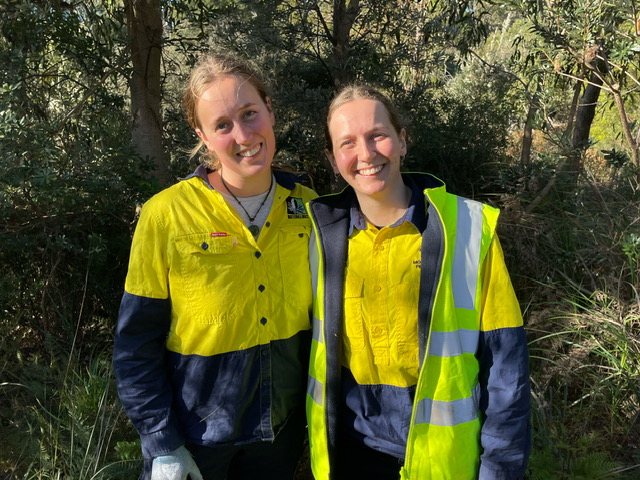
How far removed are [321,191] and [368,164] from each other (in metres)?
3.21

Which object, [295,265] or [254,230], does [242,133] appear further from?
[295,265]

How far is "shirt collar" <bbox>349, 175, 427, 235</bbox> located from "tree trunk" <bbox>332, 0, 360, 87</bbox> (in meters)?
2.57

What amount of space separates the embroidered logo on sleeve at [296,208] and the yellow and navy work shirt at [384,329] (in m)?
0.28

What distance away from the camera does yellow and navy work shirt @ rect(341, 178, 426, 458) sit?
5.82ft

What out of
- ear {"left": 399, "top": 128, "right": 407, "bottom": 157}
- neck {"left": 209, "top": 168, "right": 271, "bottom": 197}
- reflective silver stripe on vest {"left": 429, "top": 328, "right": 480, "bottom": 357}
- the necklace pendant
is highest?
ear {"left": 399, "top": 128, "right": 407, "bottom": 157}

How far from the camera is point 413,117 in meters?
4.97

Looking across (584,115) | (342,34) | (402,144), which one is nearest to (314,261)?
(402,144)

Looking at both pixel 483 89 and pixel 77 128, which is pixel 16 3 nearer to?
pixel 77 128

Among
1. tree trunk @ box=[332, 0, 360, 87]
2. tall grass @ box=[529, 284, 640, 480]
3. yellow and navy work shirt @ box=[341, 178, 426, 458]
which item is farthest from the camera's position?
tree trunk @ box=[332, 0, 360, 87]

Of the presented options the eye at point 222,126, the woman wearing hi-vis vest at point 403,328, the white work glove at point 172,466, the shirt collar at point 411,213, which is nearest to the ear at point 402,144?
the woman wearing hi-vis vest at point 403,328

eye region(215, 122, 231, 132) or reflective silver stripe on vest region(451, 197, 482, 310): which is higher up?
eye region(215, 122, 231, 132)

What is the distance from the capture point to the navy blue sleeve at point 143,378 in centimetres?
180

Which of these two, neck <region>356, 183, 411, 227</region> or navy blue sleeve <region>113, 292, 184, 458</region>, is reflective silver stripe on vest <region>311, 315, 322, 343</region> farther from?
navy blue sleeve <region>113, 292, 184, 458</region>

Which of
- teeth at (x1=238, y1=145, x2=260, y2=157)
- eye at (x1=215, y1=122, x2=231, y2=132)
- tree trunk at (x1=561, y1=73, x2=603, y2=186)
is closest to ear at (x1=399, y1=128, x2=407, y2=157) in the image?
teeth at (x1=238, y1=145, x2=260, y2=157)
